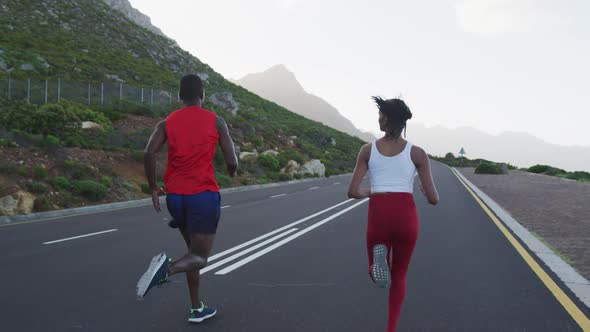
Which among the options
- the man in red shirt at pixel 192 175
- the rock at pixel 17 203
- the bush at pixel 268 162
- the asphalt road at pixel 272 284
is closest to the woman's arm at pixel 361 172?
the man in red shirt at pixel 192 175

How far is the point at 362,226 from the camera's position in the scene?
1201 centimetres

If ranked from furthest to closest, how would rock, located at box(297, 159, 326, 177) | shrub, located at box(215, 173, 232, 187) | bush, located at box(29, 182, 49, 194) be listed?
rock, located at box(297, 159, 326, 177), shrub, located at box(215, 173, 232, 187), bush, located at box(29, 182, 49, 194)

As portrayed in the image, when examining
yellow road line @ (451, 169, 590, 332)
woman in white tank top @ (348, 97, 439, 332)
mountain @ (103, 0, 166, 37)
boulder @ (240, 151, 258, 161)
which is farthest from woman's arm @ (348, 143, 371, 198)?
mountain @ (103, 0, 166, 37)

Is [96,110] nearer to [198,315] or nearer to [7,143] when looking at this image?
[7,143]

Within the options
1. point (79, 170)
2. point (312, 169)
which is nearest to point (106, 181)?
point (79, 170)

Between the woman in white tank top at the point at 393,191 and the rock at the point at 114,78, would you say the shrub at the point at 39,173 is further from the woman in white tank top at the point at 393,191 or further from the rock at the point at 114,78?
the rock at the point at 114,78

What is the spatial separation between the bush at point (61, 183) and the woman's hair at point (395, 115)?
592 inches

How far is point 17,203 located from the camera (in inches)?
538

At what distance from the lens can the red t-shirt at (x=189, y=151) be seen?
4141 mm

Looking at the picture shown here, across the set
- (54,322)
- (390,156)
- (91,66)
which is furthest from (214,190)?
(91,66)

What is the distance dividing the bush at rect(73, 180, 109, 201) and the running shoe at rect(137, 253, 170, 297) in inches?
553

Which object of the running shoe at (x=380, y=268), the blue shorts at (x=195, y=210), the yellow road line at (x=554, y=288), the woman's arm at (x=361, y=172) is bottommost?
the yellow road line at (x=554, y=288)

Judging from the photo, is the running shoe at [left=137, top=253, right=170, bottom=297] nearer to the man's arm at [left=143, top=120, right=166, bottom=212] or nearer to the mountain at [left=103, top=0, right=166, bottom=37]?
the man's arm at [left=143, top=120, right=166, bottom=212]

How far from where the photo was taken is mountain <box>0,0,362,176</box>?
37.5 meters
